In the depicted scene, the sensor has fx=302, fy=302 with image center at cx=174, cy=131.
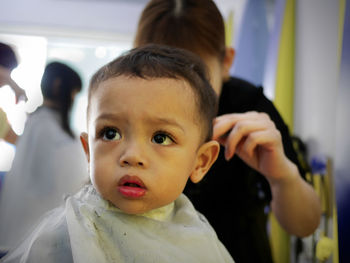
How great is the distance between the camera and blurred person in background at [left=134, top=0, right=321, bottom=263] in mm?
918

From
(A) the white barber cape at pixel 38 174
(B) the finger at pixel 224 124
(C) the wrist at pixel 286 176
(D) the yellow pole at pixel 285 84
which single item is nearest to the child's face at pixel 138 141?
(B) the finger at pixel 224 124

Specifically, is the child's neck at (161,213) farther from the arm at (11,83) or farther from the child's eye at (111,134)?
the arm at (11,83)

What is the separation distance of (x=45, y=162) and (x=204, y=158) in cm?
145

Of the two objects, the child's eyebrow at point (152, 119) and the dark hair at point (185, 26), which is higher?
the dark hair at point (185, 26)

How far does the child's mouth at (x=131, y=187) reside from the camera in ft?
1.71

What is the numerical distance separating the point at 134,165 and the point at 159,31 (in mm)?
544

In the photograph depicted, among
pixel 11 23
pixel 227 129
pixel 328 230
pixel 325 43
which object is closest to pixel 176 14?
pixel 227 129

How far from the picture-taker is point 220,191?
1135 millimetres

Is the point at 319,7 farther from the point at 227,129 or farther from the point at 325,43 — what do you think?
the point at 227,129

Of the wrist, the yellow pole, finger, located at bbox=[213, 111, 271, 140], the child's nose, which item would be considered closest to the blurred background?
the yellow pole

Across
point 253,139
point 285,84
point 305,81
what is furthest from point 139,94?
point 285,84

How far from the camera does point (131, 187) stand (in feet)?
1.74

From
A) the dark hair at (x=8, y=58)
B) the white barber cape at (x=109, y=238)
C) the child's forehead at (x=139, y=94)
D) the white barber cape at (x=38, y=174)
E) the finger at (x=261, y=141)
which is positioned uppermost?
the dark hair at (x=8, y=58)

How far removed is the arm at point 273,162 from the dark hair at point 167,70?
117 millimetres
